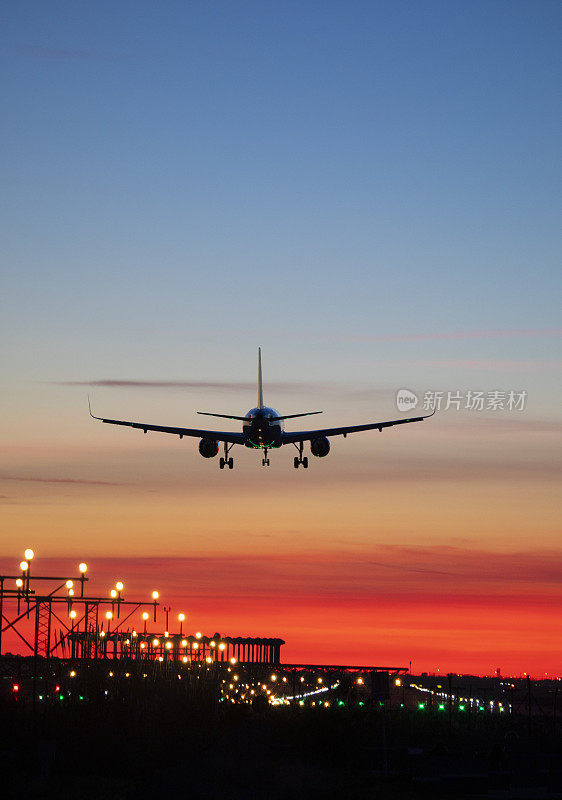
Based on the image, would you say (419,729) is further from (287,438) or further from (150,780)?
(150,780)

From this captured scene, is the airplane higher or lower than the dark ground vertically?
higher

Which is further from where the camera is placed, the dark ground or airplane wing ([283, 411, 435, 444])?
airplane wing ([283, 411, 435, 444])

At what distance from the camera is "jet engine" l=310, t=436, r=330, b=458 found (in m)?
77.8

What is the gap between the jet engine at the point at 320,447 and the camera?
77.8 meters

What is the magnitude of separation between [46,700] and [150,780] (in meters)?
13.9

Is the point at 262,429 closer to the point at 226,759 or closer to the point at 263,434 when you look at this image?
the point at 263,434

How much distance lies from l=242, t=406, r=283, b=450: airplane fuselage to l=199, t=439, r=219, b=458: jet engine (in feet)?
11.9

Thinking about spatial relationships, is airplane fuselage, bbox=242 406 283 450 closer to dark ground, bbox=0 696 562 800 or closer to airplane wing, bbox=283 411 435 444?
airplane wing, bbox=283 411 435 444

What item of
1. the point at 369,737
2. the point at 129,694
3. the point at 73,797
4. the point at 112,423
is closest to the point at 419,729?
the point at 369,737

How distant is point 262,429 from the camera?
7369 centimetres

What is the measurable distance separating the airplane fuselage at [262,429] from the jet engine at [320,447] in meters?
3.41

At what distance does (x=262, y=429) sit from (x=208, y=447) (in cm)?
604

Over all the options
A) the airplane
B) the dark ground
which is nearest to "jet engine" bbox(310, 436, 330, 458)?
the airplane

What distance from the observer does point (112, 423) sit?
80000 mm
